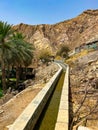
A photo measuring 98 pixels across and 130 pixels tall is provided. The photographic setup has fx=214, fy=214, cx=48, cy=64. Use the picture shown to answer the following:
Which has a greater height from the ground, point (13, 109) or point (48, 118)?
point (48, 118)

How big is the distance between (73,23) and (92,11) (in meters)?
13.0

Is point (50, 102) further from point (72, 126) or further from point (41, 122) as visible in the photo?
point (72, 126)

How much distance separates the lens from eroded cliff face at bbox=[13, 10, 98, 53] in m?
118

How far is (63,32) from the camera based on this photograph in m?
124

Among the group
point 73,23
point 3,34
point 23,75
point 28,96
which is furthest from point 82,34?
point 28,96

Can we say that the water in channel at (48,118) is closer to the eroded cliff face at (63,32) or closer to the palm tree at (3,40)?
the palm tree at (3,40)

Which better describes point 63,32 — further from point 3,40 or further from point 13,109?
point 13,109

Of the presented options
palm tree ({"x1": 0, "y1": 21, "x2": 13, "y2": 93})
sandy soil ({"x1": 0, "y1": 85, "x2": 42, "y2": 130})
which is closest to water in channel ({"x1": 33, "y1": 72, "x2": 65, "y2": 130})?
sandy soil ({"x1": 0, "y1": 85, "x2": 42, "y2": 130})

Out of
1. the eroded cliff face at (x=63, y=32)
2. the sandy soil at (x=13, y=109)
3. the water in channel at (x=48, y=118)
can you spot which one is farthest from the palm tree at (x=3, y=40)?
the eroded cliff face at (x=63, y=32)

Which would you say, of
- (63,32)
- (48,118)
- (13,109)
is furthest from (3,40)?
(63,32)

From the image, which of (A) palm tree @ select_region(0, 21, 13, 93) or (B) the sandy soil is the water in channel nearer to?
(B) the sandy soil

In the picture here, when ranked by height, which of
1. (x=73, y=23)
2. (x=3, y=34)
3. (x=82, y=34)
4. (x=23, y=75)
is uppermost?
(x=73, y=23)

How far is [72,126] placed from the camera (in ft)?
26.4

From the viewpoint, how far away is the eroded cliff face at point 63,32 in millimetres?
117875
